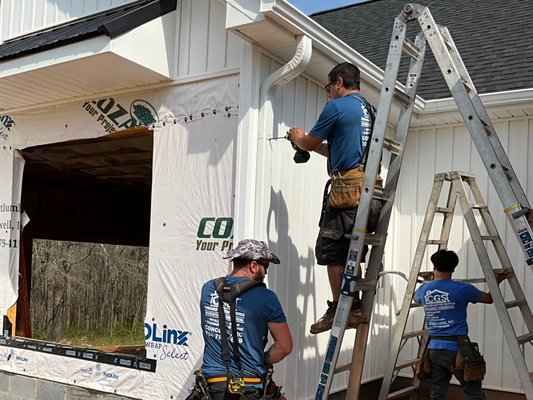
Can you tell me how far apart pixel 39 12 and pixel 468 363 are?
4.99 meters

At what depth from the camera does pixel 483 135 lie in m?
3.10

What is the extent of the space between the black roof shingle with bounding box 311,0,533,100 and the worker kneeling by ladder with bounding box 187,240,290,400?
13.6 feet

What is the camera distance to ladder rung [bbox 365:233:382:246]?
11.2 feet

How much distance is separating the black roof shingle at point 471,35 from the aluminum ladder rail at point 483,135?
10.1 feet

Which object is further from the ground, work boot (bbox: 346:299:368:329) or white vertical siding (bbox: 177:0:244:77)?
white vertical siding (bbox: 177:0:244:77)

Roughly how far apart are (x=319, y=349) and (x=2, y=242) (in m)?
3.36

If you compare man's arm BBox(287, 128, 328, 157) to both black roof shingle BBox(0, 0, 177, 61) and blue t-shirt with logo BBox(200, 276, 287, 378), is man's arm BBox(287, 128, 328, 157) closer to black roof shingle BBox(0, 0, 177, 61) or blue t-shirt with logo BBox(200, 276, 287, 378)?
blue t-shirt with logo BBox(200, 276, 287, 378)

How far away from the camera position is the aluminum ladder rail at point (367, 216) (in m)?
3.27

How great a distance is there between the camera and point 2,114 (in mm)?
6051

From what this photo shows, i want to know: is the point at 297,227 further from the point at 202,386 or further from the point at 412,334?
the point at 202,386

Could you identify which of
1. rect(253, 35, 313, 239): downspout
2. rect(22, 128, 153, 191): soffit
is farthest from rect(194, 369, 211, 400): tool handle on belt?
rect(22, 128, 153, 191): soffit

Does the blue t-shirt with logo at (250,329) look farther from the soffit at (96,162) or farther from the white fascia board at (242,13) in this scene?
the soffit at (96,162)

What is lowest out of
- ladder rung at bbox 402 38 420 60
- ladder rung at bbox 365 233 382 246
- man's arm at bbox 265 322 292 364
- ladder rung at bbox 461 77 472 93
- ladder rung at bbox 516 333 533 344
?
ladder rung at bbox 516 333 533 344

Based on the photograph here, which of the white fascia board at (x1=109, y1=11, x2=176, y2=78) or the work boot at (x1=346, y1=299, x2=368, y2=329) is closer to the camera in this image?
the work boot at (x1=346, y1=299, x2=368, y2=329)
